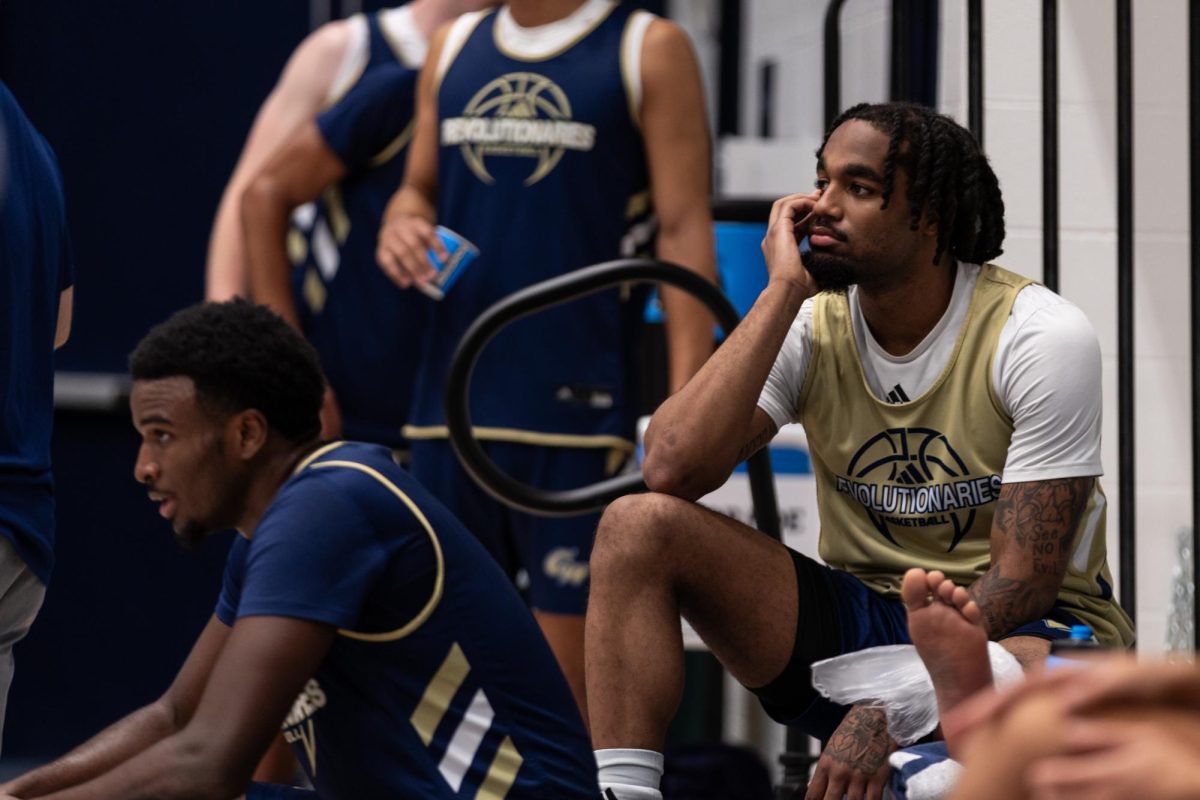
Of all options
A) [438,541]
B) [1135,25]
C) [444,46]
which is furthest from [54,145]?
[438,541]

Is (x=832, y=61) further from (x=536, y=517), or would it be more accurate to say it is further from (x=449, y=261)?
(x=536, y=517)

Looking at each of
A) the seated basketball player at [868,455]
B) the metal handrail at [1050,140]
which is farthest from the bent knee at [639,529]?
the metal handrail at [1050,140]

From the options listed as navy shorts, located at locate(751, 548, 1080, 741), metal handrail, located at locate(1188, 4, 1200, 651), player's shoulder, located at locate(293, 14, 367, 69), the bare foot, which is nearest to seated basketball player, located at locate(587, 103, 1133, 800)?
navy shorts, located at locate(751, 548, 1080, 741)

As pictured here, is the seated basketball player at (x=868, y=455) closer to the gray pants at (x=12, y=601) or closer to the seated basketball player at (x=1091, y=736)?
the gray pants at (x=12, y=601)

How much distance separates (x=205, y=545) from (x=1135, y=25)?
111 inches

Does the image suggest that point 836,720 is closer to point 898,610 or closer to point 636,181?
point 898,610

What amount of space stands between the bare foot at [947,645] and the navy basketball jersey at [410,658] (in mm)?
543

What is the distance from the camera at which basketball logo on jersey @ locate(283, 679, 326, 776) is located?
88.1 inches

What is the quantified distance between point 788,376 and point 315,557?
0.90m

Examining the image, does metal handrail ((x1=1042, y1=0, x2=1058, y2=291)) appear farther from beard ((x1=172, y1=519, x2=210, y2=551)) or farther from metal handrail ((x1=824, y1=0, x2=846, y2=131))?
beard ((x1=172, y1=519, x2=210, y2=551))

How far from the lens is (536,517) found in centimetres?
351

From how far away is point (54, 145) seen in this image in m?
5.11

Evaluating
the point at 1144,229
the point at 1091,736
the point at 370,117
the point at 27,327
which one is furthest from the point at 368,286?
the point at 1091,736

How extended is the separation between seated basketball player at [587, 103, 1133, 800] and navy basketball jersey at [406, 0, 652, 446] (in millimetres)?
811
